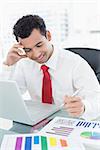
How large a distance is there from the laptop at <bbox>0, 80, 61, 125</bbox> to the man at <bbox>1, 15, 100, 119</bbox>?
0.19 m

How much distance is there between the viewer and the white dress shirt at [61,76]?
59.0 inches

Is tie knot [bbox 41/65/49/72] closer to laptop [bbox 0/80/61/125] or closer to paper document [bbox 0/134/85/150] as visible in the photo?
laptop [bbox 0/80/61/125]

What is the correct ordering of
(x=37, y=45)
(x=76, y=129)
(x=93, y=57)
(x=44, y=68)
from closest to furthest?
(x=76, y=129) → (x=37, y=45) → (x=44, y=68) → (x=93, y=57)

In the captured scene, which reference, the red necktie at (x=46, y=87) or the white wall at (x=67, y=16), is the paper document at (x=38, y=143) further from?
the white wall at (x=67, y=16)

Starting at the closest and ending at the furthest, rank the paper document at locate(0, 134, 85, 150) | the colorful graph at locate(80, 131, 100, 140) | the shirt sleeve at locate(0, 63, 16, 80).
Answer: the paper document at locate(0, 134, 85, 150) < the colorful graph at locate(80, 131, 100, 140) < the shirt sleeve at locate(0, 63, 16, 80)

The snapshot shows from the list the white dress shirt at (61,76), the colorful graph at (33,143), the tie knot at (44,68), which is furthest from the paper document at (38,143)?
the tie knot at (44,68)

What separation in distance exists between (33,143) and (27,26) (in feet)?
2.52

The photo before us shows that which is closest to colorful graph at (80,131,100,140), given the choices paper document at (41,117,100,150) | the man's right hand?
paper document at (41,117,100,150)

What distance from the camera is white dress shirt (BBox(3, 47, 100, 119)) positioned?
150 cm

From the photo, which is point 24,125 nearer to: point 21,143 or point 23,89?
point 21,143

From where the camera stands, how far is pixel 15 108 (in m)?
1.16

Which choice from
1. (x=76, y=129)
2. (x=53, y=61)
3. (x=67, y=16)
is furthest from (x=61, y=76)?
(x=67, y=16)

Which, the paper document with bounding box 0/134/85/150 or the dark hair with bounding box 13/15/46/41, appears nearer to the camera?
the paper document with bounding box 0/134/85/150

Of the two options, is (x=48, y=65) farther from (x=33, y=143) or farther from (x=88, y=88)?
(x=33, y=143)
